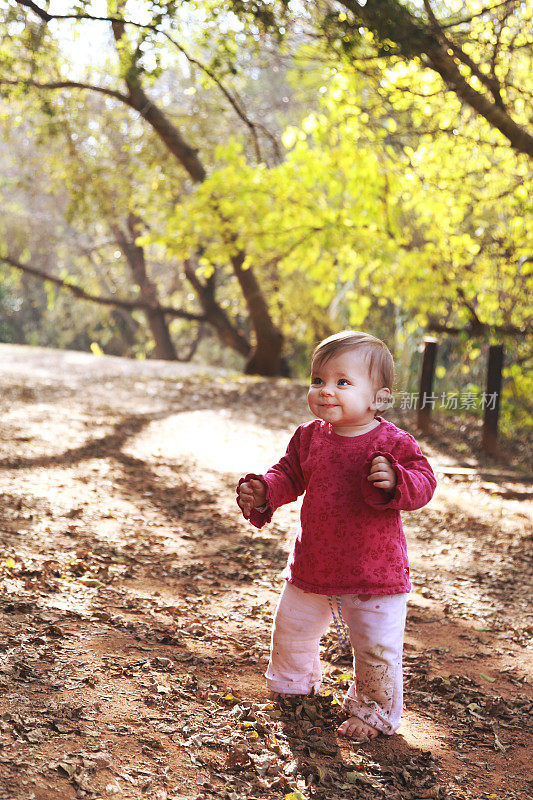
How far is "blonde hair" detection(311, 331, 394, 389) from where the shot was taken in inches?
96.3

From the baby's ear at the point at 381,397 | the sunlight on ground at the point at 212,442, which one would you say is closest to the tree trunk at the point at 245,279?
the sunlight on ground at the point at 212,442

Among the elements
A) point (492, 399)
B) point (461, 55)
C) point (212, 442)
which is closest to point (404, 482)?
point (461, 55)

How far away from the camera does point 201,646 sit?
9.81ft

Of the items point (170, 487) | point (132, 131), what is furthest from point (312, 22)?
point (132, 131)

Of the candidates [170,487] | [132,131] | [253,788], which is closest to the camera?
[253,788]

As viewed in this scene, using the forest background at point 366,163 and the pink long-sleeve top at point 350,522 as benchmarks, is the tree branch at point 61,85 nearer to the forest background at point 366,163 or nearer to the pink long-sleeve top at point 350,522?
the forest background at point 366,163

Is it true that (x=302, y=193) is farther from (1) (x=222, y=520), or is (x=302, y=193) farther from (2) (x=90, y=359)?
(1) (x=222, y=520)

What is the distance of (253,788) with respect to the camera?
81.7 inches

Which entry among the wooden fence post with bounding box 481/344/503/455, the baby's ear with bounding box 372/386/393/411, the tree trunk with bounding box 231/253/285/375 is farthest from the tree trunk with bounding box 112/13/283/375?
the baby's ear with bounding box 372/386/393/411

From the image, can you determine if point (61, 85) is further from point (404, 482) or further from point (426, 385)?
point (404, 482)

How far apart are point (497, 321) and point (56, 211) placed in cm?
2260

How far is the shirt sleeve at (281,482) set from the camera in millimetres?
2564

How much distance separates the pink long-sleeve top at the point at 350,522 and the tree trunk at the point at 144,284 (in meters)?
16.1

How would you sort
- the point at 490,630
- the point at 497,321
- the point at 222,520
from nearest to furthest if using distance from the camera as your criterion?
the point at 490,630
the point at 222,520
the point at 497,321
